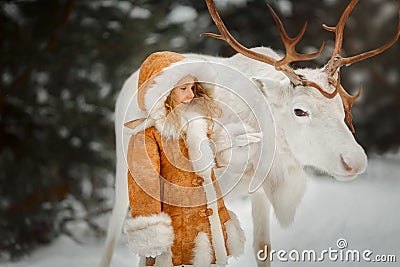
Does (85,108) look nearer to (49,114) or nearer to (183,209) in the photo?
(49,114)

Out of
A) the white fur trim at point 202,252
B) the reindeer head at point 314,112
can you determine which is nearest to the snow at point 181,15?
the reindeer head at point 314,112

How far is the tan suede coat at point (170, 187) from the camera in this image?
0.96 metres

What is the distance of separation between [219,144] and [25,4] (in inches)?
44.5

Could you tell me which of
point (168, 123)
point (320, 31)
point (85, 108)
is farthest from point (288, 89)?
point (85, 108)

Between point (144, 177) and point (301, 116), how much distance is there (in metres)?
0.40

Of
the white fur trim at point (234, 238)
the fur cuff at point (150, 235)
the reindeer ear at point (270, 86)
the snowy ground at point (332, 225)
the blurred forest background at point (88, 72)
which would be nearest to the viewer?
the fur cuff at point (150, 235)

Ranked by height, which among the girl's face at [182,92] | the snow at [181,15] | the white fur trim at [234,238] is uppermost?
the snow at [181,15]

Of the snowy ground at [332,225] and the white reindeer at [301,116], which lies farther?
the snowy ground at [332,225]

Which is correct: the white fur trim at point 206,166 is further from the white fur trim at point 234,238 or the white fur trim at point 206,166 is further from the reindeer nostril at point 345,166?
the reindeer nostril at point 345,166

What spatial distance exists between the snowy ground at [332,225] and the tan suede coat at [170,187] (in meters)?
0.57

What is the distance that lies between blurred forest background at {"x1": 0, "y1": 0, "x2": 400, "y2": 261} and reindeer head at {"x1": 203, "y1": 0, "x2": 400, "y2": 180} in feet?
2.37

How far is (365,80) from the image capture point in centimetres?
193

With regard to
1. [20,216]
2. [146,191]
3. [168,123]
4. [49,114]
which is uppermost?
[49,114]

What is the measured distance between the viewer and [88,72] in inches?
76.2
